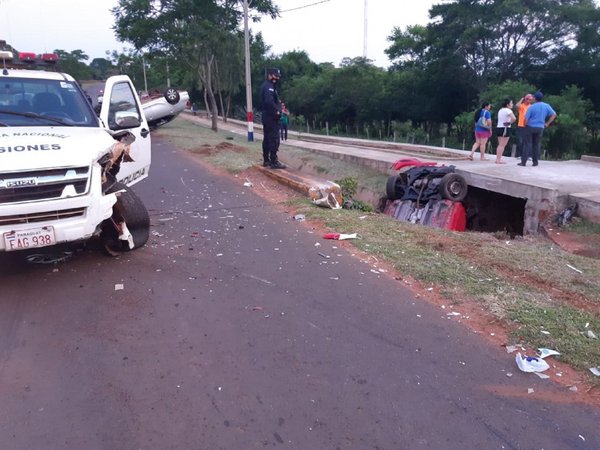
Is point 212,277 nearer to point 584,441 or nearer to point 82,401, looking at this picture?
point 82,401

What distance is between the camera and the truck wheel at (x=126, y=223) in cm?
561

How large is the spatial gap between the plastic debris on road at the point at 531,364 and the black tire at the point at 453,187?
706 centimetres

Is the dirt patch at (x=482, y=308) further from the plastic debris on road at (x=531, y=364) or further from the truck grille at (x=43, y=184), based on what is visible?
the truck grille at (x=43, y=184)

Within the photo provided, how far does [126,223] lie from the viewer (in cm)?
581

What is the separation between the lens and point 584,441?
112 inches

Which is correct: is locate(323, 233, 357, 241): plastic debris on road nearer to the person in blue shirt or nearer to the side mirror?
the side mirror

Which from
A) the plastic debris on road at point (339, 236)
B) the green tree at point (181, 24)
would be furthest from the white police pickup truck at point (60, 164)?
the green tree at point (181, 24)

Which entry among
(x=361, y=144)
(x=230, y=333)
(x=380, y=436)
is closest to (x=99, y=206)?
(x=230, y=333)

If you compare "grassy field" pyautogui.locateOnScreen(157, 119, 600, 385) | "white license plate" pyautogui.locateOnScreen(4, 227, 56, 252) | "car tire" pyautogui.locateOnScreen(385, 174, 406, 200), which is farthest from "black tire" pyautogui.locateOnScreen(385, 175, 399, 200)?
"white license plate" pyautogui.locateOnScreen(4, 227, 56, 252)

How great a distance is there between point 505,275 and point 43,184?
4566mm

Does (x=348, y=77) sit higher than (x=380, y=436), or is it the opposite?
(x=348, y=77)

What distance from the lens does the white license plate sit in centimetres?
439

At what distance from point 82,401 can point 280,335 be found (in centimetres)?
148

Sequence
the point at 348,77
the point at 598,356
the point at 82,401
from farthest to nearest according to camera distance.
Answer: the point at 348,77 < the point at 598,356 < the point at 82,401
